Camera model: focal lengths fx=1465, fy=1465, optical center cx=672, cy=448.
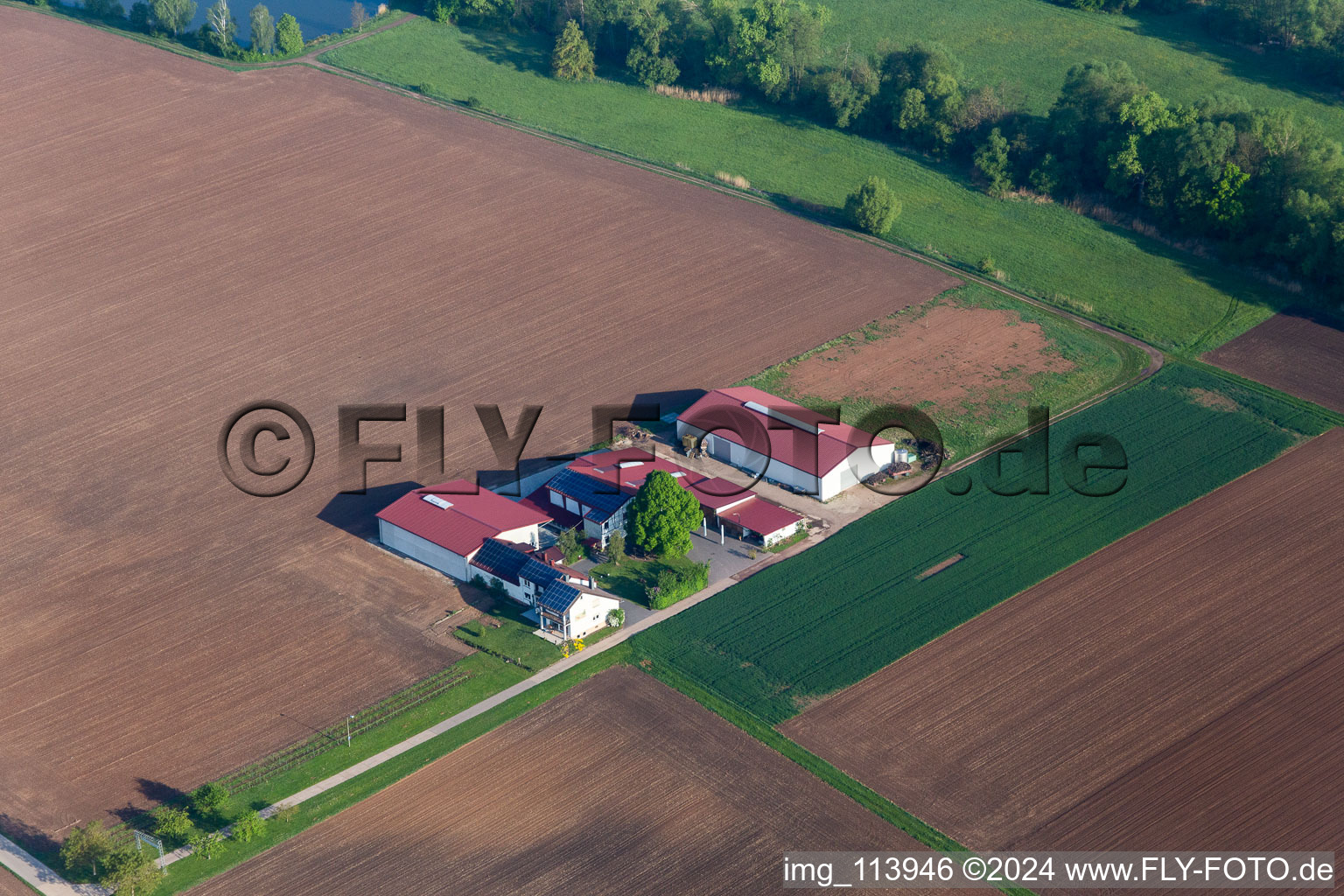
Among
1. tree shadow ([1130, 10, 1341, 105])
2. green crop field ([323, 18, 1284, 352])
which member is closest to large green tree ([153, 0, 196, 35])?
green crop field ([323, 18, 1284, 352])

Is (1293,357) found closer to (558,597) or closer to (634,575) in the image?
(634,575)

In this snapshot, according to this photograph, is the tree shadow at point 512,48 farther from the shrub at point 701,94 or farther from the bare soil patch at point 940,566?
the bare soil patch at point 940,566

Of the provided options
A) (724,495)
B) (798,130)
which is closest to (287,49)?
(798,130)

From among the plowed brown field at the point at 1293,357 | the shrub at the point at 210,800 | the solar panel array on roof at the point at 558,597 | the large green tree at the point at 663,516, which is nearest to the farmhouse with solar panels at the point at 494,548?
the solar panel array on roof at the point at 558,597

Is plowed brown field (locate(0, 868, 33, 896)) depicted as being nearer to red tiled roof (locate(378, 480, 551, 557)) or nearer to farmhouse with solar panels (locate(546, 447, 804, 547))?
red tiled roof (locate(378, 480, 551, 557))

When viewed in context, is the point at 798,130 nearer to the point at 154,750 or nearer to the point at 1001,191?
the point at 1001,191

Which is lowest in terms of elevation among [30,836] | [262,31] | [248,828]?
[30,836]

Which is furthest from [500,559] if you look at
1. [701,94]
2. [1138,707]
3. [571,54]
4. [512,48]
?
[512,48]
